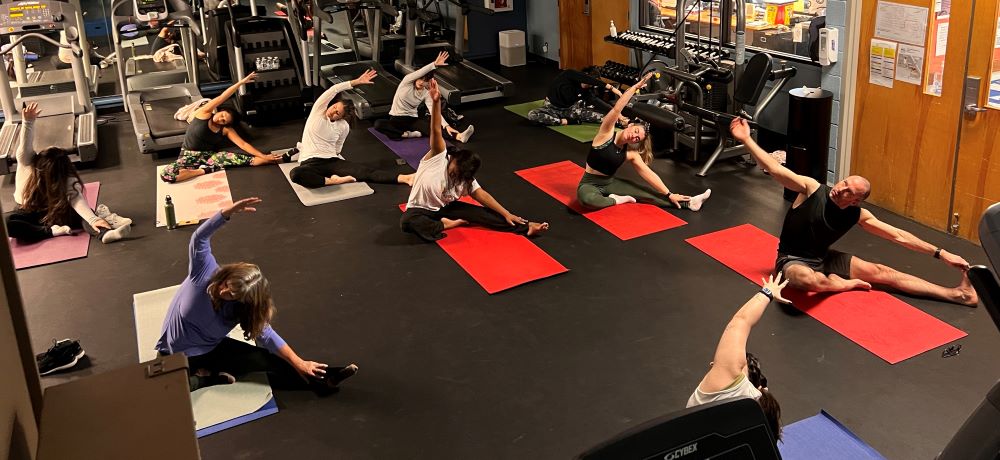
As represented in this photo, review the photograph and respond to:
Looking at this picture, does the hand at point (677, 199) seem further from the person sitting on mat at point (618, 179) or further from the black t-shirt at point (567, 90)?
the black t-shirt at point (567, 90)

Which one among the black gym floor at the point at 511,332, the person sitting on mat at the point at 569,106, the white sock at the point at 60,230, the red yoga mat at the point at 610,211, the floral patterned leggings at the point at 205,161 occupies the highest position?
the person sitting on mat at the point at 569,106

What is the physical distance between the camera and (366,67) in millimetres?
10867

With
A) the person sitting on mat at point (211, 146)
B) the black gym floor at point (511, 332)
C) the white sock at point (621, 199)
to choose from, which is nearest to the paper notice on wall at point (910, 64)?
the black gym floor at point (511, 332)

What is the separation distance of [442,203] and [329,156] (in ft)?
5.28

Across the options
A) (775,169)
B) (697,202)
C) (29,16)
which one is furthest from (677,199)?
(29,16)

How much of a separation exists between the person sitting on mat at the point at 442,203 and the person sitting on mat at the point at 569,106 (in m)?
2.91

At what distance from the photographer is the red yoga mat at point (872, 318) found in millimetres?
4840

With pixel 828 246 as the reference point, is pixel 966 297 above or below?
below

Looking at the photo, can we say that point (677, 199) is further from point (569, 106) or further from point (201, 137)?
point (201, 137)

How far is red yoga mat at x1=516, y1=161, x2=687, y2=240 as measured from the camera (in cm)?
659

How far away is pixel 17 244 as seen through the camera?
666 cm

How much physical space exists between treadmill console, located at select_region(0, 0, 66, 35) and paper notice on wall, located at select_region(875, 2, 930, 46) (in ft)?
25.1

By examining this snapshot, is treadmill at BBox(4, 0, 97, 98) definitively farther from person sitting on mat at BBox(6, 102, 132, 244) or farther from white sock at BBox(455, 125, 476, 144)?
white sock at BBox(455, 125, 476, 144)

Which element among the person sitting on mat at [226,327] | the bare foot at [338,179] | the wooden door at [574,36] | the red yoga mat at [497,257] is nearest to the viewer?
the person sitting on mat at [226,327]
